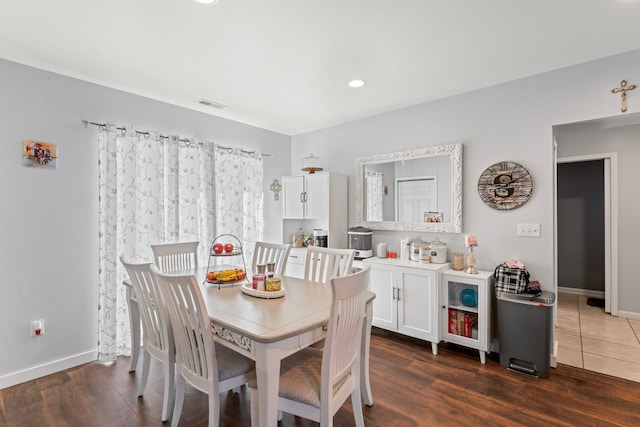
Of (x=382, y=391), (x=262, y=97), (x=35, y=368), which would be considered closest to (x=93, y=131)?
(x=262, y=97)

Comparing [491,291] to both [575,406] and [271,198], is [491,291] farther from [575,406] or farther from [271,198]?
[271,198]

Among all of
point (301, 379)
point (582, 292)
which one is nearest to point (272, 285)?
point (301, 379)

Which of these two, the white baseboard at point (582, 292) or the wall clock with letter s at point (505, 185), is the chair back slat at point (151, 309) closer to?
the wall clock with letter s at point (505, 185)

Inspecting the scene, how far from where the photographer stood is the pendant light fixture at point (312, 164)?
4.14 meters

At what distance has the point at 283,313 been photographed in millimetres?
1740

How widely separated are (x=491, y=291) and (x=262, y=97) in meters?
2.95

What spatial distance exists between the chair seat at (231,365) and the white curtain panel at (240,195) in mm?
2093

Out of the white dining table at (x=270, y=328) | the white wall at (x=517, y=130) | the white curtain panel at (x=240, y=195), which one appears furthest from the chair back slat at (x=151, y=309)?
the white wall at (x=517, y=130)

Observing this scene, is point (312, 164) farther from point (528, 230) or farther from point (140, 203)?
point (528, 230)

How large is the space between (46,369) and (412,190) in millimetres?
3789

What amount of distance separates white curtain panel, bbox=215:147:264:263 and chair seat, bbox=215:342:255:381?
209cm

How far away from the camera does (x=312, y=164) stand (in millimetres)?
4230

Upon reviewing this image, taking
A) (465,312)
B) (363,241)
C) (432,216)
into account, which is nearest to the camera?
(465,312)

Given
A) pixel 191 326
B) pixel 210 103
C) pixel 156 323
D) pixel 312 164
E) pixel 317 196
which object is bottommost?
pixel 156 323
